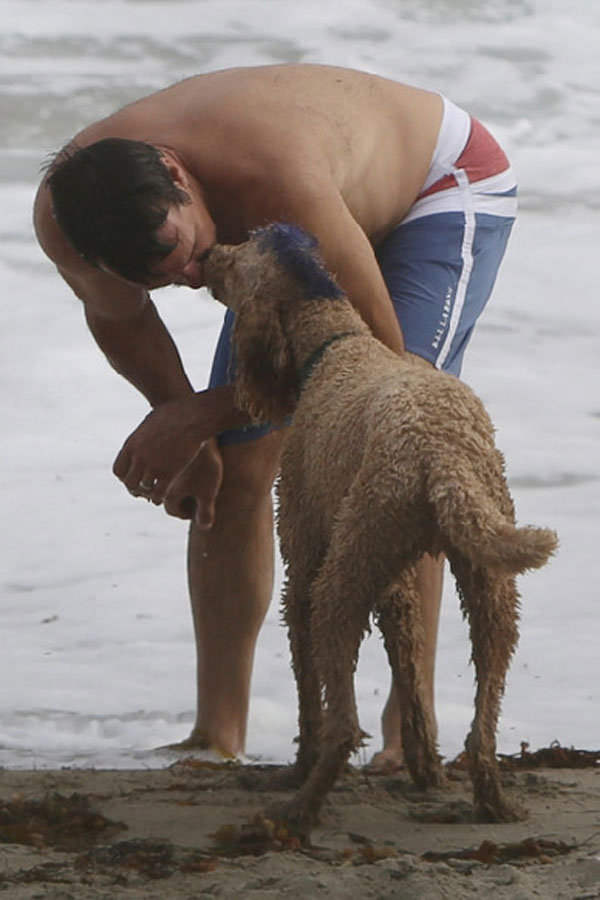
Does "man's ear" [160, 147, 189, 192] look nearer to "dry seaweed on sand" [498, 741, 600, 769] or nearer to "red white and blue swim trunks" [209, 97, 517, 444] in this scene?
"red white and blue swim trunks" [209, 97, 517, 444]

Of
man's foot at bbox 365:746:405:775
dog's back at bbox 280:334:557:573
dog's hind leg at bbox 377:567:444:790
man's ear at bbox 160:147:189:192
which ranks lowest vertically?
man's foot at bbox 365:746:405:775

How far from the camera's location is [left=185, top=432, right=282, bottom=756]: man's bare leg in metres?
4.74

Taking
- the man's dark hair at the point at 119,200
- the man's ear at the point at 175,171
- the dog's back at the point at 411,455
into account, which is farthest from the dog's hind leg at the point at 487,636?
the man's ear at the point at 175,171

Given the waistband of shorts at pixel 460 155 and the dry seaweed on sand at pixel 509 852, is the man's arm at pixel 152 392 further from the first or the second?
A: the dry seaweed on sand at pixel 509 852

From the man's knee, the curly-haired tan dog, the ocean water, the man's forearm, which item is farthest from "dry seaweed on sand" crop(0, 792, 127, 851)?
the man's forearm

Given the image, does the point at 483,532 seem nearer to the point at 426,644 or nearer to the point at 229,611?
the point at 426,644

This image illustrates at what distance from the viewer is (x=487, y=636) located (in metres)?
3.47

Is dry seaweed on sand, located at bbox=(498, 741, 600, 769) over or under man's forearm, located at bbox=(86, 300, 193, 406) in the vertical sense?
under

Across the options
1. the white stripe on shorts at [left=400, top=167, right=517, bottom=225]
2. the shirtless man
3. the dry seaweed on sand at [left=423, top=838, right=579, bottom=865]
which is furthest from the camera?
the white stripe on shorts at [left=400, top=167, right=517, bottom=225]

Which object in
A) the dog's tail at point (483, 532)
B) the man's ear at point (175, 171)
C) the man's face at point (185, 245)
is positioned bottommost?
the dog's tail at point (483, 532)

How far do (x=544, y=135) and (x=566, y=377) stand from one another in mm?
4069

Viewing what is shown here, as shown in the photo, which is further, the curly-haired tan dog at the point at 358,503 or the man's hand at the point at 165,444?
the man's hand at the point at 165,444

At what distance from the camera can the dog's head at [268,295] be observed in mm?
3730

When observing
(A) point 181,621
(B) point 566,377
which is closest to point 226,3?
(B) point 566,377
